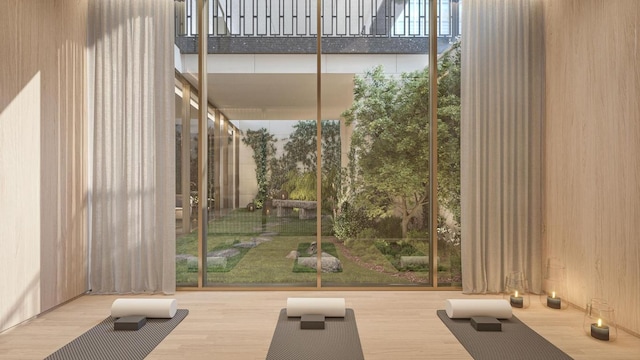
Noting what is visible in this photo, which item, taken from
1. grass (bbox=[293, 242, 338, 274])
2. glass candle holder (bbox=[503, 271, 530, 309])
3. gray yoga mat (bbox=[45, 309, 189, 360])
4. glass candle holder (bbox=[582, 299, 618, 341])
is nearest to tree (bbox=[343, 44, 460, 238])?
grass (bbox=[293, 242, 338, 274])

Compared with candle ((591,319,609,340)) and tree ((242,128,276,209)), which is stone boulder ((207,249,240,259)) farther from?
candle ((591,319,609,340))

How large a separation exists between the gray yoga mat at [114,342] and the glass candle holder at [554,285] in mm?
2779

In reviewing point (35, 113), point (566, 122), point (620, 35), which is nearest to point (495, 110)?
point (566, 122)

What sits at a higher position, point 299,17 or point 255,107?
point 299,17

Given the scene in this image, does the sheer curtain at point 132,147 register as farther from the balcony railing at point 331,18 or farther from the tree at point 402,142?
the tree at point 402,142

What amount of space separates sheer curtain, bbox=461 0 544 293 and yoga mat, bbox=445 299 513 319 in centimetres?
66

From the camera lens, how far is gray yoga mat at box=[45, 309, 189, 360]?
2141 millimetres

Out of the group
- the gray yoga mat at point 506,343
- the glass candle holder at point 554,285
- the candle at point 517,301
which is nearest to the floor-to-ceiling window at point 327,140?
the candle at point 517,301

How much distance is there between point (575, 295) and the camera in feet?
9.84

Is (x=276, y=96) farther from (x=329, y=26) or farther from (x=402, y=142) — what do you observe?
(x=402, y=142)

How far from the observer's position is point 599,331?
7.79ft

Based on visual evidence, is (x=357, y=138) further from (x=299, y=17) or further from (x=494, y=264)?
(x=494, y=264)

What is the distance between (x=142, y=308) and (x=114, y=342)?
0.35 meters

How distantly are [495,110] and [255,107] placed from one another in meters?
2.06
